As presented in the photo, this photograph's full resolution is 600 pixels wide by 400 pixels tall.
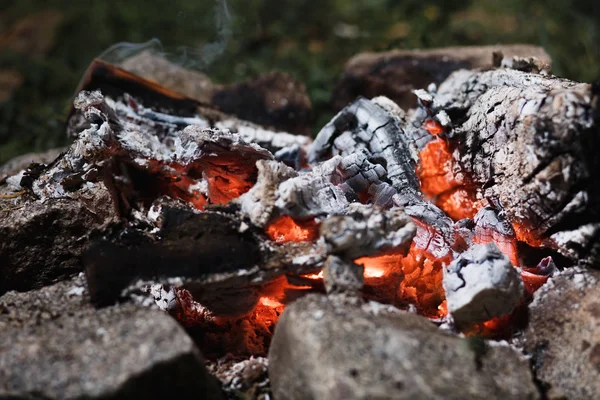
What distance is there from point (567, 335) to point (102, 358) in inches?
71.5

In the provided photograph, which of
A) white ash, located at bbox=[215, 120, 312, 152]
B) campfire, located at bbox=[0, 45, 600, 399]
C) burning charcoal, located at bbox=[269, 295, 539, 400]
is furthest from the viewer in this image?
white ash, located at bbox=[215, 120, 312, 152]

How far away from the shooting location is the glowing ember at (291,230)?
2.45m

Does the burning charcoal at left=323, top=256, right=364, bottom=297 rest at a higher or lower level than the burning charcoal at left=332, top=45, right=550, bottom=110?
lower

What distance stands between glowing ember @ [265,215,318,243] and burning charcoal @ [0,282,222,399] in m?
0.66

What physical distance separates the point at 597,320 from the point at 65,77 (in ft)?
17.8

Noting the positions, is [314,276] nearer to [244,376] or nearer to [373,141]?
[244,376]

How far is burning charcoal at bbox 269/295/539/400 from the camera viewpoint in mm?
1765

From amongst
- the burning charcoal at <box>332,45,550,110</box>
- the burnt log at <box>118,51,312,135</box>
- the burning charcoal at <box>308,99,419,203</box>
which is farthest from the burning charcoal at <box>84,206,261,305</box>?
the burning charcoal at <box>332,45,550,110</box>

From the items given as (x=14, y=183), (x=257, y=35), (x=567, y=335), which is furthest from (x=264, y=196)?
(x=257, y=35)

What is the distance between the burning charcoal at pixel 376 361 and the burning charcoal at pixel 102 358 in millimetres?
367

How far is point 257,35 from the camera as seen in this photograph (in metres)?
6.10

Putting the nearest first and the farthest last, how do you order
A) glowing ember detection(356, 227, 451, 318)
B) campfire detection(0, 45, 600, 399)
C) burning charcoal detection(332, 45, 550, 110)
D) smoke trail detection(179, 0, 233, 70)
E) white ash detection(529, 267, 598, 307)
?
campfire detection(0, 45, 600, 399), white ash detection(529, 267, 598, 307), glowing ember detection(356, 227, 451, 318), burning charcoal detection(332, 45, 550, 110), smoke trail detection(179, 0, 233, 70)

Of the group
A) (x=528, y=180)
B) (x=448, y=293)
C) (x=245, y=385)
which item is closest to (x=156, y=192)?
(x=245, y=385)

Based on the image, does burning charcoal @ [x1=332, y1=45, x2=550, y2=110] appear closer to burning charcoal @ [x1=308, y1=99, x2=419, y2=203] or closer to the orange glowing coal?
burning charcoal @ [x1=308, y1=99, x2=419, y2=203]
